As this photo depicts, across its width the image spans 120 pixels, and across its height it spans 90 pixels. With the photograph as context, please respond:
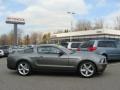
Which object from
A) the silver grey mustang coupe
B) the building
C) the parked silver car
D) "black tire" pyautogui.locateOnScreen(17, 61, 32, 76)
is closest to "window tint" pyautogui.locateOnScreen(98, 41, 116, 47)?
the parked silver car

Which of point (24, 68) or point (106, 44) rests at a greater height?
point (106, 44)

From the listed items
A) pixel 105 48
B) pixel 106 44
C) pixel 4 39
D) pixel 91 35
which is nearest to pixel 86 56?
pixel 105 48

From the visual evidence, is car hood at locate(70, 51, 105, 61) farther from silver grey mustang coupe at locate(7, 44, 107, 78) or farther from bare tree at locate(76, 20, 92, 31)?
bare tree at locate(76, 20, 92, 31)

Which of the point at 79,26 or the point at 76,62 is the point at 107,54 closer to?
the point at 76,62

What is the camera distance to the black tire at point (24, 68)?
11.8 meters

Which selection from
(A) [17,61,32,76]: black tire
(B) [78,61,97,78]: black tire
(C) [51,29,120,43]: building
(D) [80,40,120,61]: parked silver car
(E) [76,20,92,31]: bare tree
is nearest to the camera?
(B) [78,61,97,78]: black tire

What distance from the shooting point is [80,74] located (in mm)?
11266

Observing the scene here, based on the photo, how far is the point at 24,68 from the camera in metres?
11.9

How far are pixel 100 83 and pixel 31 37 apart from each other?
13423 centimetres

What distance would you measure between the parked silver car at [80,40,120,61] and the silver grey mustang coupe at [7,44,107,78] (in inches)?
223

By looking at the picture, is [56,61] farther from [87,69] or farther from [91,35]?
[91,35]

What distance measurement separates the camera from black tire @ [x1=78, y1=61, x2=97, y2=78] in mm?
11125

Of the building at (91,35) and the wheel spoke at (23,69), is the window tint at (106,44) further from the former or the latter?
the building at (91,35)

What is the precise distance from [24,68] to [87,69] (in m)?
2.88
